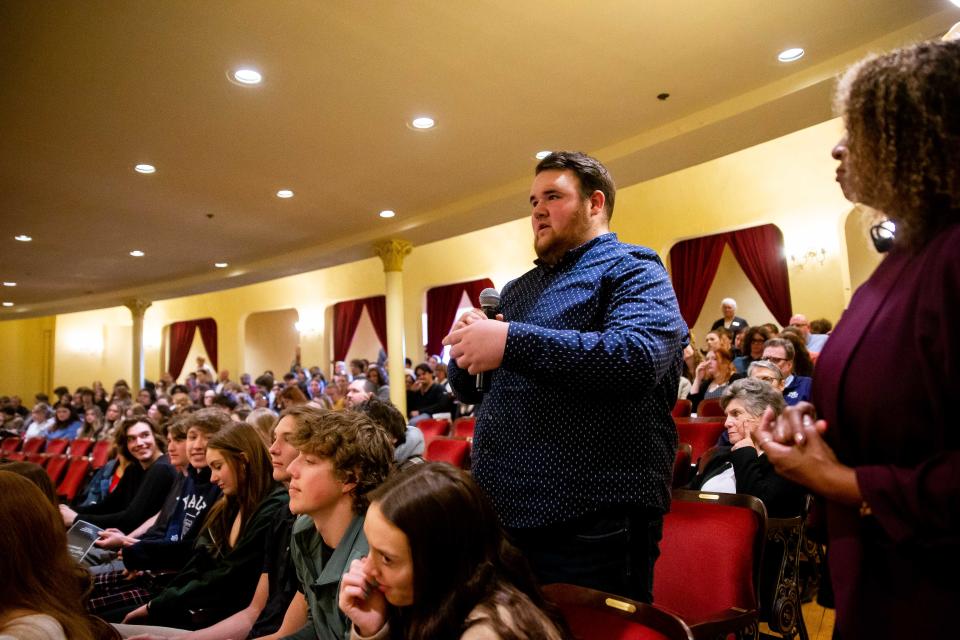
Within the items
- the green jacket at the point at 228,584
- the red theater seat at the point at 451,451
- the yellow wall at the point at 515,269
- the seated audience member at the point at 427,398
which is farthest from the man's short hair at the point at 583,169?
the seated audience member at the point at 427,398

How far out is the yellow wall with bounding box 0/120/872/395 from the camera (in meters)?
7.73

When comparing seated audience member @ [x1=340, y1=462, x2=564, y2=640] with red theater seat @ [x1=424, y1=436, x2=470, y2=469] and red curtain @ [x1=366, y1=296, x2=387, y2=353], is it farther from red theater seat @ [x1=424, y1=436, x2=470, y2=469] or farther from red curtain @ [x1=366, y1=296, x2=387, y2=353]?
red curtain @ [x1=366, y1=296, x2=387, y2=353]

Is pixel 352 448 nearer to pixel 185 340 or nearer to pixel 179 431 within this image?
pixel 179 431

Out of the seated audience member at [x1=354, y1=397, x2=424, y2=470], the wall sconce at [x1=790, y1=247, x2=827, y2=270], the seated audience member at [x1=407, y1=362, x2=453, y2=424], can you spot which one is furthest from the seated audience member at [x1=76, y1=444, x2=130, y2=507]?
the wall sconce at [x1=790, y1=247, x2=827, y2=270]

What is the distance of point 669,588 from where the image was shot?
6.08 ft

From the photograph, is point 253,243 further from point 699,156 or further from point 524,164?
point 699,156

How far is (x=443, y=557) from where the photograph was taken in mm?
1120

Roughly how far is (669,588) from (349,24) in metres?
3.27

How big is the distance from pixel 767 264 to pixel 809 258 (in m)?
0.82

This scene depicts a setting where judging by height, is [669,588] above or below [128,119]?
below

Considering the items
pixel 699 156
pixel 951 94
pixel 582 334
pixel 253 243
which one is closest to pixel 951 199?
pixel 951 94

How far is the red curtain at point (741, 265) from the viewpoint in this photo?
8.53 m

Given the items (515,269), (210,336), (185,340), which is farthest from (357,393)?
(185,340)

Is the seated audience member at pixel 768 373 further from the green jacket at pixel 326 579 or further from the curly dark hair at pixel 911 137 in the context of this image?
the curly dark hair at pixel 911 137
